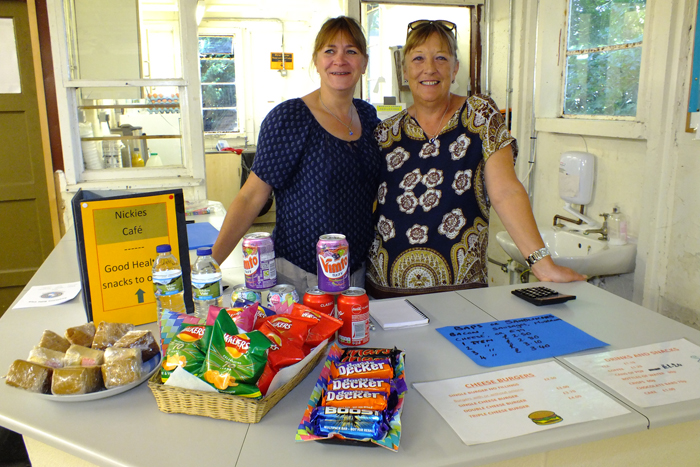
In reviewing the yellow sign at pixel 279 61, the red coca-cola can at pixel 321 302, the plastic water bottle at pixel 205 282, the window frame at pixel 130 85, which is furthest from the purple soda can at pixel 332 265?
the yellow sign at pixel 279 61

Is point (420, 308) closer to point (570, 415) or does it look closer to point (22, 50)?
point (570, 415)

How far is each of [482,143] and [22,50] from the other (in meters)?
3.28

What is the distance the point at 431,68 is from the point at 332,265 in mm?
808

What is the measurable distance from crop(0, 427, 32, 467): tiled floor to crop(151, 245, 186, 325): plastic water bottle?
22.0 inches

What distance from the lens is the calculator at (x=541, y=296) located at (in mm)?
1508

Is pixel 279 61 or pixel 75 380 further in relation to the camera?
pixel 279 61

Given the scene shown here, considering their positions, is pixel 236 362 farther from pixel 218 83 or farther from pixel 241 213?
pixel 218 83

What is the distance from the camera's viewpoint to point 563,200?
2.78m

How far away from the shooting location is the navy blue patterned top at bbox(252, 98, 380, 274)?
168 centimetres

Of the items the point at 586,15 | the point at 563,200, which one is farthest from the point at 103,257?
the point at 586,15

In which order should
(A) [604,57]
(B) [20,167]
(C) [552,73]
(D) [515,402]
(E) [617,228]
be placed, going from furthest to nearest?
(B) [20,167] → (C) [552,73] → (A) [604,57] → (E) [617,228] → (D) [515,402]

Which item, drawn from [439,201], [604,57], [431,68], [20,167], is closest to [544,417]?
[439,201]

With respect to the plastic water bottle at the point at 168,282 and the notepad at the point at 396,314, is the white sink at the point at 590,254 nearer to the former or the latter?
the notepad at the point at 396,314

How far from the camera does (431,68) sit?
5.63ft
